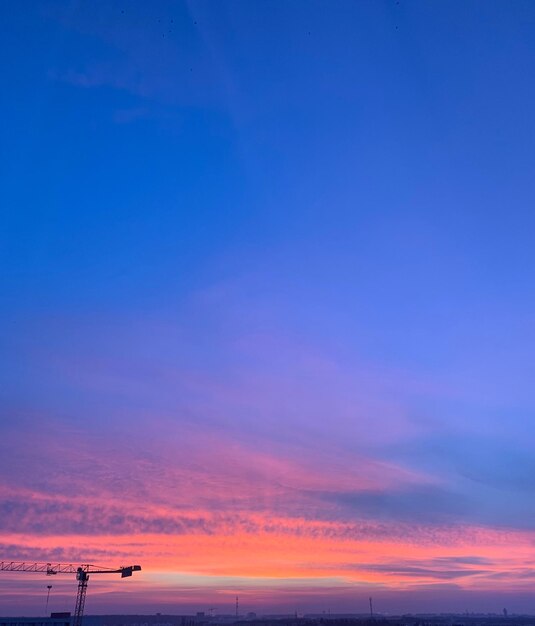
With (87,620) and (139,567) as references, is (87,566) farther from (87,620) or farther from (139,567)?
(87,620)

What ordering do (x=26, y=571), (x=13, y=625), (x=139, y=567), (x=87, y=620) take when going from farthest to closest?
(x=26, y=571) → (x=139, y=567) → (x=87, y=620) → (x=13, y=625)

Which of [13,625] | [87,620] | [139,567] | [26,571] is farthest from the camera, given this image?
[26,571]

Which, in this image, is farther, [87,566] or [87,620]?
[87,566]

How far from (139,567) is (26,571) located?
137 feet

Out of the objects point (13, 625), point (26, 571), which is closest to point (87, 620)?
point (13, 625)

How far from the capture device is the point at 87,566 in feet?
495

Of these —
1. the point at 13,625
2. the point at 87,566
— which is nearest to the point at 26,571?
the point at 87,566

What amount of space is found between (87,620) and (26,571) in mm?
49724

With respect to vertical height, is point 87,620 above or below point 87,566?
below

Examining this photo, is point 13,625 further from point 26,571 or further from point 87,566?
point 26,571

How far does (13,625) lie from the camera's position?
93812 millimetres

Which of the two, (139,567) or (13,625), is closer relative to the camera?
(13,625)

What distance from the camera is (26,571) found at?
16312 cm

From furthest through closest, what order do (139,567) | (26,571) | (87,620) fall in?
(26,571), (139,567), (87,620)
